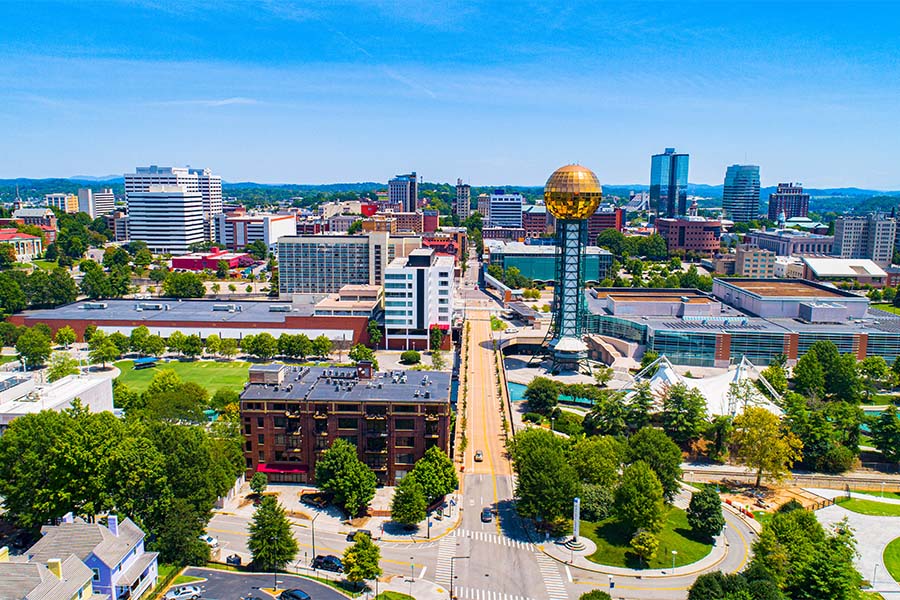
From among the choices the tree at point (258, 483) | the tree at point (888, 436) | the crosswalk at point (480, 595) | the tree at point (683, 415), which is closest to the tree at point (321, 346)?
the tree at point (258, 483)

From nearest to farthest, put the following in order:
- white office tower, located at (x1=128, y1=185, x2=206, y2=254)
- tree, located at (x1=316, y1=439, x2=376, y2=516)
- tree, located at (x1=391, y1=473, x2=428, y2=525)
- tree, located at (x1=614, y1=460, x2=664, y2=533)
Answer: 1. tree, located at (x1=614, y1=460, x2=664, y2=533)
2. tree, located at (x1=391, y1=473, x2=428, y2=525)
3. tree, located at (x1=316, y1=439, x2=376, y2=516)
4. white office tower, located at (x1=128, y1=185, x2=206, y2=254)

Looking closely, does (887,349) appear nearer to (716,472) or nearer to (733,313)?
(733,313)

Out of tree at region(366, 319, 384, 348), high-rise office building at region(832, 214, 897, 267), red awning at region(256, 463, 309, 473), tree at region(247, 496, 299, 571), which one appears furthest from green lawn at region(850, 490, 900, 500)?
high-rise office building at region(832, 214, 897, 267)

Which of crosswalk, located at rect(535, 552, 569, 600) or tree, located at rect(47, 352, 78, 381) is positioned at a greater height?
tree, located at rect(47, 352, 78, 381)

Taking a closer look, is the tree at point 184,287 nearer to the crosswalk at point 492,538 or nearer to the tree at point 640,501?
the crosswalk at point 492,538

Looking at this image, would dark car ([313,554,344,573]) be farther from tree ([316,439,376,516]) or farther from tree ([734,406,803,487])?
tree ([734,406,803,487])

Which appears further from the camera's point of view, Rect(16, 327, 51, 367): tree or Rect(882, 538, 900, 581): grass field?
Rect(16, 327, 51, 367): tree

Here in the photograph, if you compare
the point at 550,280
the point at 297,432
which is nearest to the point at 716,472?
the point at 297,432
